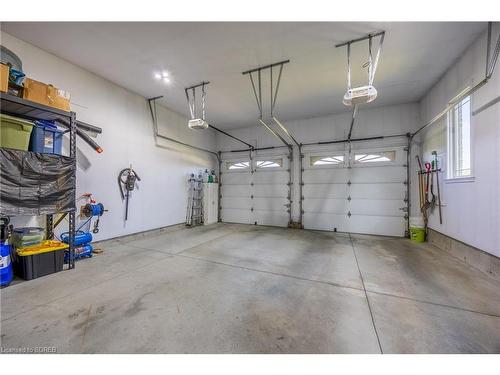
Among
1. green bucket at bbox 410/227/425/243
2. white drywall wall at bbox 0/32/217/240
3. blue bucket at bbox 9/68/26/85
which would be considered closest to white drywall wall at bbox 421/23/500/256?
green bucket at bbox 410/227/425/243

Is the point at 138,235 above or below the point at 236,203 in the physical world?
below

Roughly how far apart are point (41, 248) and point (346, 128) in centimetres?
676

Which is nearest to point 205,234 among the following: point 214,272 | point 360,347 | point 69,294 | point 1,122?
point 214,272

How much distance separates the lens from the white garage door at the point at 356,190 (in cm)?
521

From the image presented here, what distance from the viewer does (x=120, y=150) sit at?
171 inches

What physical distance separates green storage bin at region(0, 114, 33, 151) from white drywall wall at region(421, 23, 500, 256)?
19.3 ft

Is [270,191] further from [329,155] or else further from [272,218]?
[329,155]

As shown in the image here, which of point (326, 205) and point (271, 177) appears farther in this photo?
point (271, 177)

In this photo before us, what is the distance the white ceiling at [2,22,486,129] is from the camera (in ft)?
8.86

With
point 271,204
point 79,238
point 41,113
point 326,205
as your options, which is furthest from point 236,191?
point 41,113

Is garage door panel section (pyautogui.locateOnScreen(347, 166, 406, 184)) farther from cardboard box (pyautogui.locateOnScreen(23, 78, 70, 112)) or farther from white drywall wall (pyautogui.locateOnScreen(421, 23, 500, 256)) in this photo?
cardboard box (pyautogui.locateOnScreen(23, 78, 70, 112))

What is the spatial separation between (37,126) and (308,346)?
3920 millimetres

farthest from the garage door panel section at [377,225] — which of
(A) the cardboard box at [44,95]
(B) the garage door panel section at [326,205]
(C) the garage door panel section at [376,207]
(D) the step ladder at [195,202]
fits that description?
(A) the cardboard box at [44,95]
